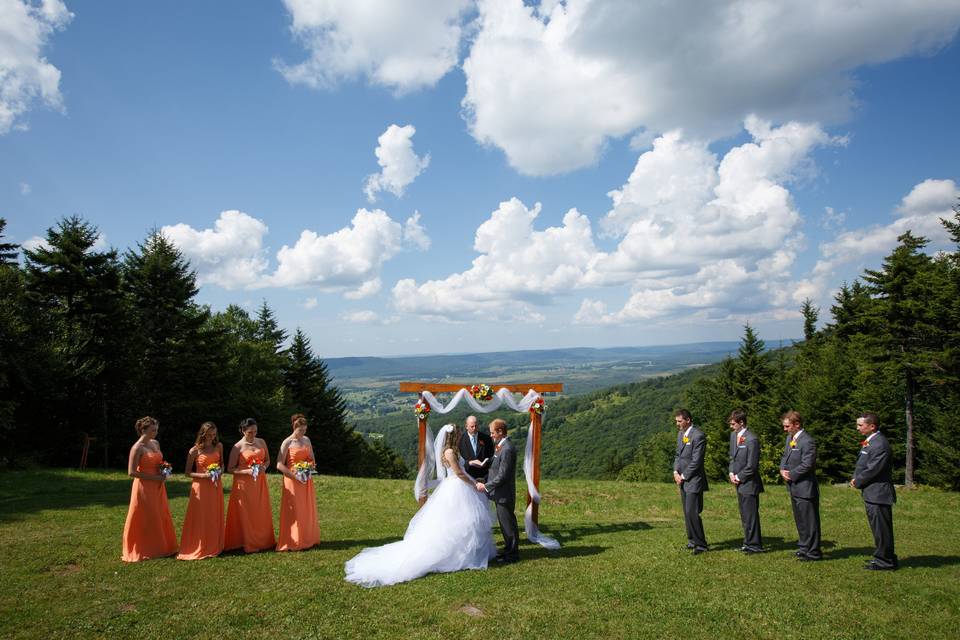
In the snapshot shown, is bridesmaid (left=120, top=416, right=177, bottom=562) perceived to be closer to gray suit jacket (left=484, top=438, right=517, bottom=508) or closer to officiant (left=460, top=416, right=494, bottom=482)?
officiant (left=460, top=416, right=494, bottom=482)

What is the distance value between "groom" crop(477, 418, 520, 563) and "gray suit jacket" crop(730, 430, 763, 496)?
4.03m

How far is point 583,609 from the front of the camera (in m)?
6.64

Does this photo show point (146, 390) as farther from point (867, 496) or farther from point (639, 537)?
point (867, 496)

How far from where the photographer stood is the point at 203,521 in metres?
8.95

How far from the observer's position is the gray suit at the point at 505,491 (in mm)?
9094

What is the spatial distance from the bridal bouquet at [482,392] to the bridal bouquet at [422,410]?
1146mm

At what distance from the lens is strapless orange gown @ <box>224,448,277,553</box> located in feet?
30.5

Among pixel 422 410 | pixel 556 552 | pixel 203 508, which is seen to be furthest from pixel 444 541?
pixel 203 508

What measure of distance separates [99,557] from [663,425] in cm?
9054

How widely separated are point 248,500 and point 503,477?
4.72m

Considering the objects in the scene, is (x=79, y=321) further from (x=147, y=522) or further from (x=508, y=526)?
(x=508, y=526)

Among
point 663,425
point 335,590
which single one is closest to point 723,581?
point 335,590

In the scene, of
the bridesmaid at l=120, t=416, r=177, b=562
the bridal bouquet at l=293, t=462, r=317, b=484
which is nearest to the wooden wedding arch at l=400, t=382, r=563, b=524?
the bridal bouquet at l=293, t=462, r=317, b=484

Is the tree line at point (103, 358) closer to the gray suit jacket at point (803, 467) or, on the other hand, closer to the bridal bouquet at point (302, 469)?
the bridal bouquet at point (302, 469)
